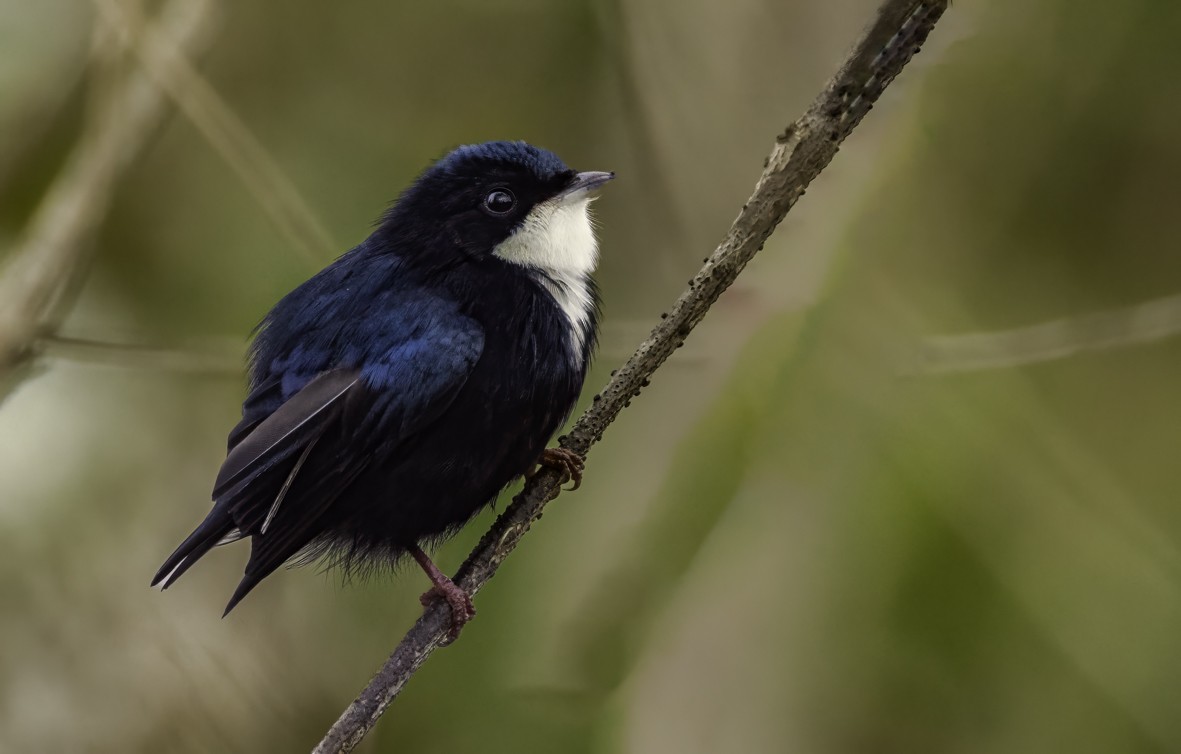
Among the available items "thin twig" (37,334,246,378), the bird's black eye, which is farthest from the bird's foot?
"thin twig" (37,334,246,378)

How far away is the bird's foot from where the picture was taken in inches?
99.7

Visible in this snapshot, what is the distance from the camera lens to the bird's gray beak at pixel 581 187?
272 centimetres

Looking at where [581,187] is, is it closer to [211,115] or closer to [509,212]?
[509,212]

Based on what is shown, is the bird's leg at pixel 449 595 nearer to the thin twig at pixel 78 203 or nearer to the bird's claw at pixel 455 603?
the bird's claw at pixel 455 603

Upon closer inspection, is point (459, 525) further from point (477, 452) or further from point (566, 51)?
point (566, 51)

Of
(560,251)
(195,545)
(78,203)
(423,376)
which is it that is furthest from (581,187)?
(78,203)

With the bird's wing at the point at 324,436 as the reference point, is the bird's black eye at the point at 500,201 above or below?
above

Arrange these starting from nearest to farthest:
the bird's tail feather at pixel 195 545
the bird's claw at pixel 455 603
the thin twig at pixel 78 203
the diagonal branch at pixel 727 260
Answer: the diagonal branch at pixel 727 260, the bird's tail feather at pixel 195 545, the bird's claw at pixel 455 603, the thin twig at pixel 78 203

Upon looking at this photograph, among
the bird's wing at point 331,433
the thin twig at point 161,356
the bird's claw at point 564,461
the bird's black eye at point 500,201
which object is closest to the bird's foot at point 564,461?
the bird's claw at point 564,461

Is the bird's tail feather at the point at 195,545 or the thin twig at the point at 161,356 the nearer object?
the bird's tail feather at the point at 195,545

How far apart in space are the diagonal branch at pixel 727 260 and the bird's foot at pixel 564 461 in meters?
0.07

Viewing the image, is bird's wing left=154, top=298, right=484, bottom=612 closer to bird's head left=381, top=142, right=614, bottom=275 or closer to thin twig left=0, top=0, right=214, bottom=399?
bird's head left=381, top=142, right=614, bottom=275

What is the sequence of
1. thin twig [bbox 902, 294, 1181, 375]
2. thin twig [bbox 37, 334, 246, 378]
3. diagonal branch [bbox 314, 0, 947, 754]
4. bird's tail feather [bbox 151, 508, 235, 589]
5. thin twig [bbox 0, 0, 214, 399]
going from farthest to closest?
thin twig [bbox 37, 334, 246, 378] → thin twig [bbox 0, 0, 214, 399] → thin twig [bbox 902, 294, 1181, 375] → bird's tail feather [bbox 151, 508, 235, 589] → diagonal branch [bbox 314, 0, 947, 754]

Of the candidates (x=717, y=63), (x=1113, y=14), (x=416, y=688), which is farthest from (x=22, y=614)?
(x=1113, y=14)
